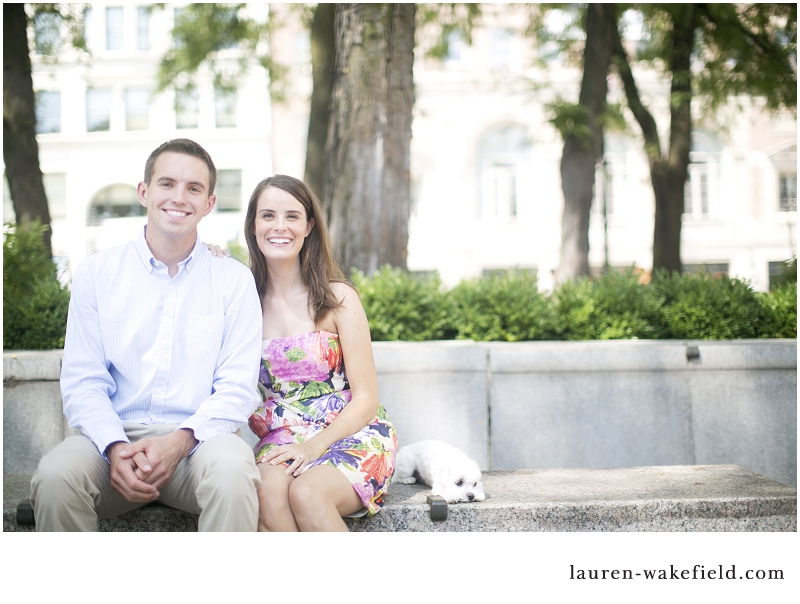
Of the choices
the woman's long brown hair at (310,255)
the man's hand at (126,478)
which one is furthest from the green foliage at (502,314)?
the man's hand at (126,478)

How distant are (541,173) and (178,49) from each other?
803 inches

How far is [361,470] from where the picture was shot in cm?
321

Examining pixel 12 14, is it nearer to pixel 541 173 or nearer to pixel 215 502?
pixel 215 502

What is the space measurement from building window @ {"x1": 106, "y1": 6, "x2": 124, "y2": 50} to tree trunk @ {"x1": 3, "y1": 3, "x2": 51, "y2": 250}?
2892 cm

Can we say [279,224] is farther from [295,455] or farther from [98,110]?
[98,110]

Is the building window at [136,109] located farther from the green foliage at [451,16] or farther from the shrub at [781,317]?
the shrub at [781,317]

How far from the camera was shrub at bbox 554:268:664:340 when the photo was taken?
559cm

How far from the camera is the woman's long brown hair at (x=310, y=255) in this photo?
3.53m

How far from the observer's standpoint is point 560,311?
225 inches

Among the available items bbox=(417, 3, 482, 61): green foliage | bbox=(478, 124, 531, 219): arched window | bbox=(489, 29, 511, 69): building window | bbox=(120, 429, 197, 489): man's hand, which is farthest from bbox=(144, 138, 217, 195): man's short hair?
bbox=(489, 29, 511, 69): building window

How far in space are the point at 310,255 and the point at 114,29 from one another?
35.4 m

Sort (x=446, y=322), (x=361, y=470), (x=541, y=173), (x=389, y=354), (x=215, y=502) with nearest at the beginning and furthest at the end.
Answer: (x=215, y=502) < (x=361, y=470) < (x=389, y=354) < (x=446, y=322) < (x=541, y=173)

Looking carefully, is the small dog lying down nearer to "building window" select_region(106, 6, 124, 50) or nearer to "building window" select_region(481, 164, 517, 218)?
"building window" select_region(481, 164, 517, 218)

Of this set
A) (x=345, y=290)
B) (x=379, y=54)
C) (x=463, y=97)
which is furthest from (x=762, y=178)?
(x=345, y=290)
